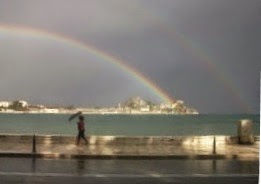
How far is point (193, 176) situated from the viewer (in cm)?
1848

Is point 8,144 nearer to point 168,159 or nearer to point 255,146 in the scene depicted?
point 168,159

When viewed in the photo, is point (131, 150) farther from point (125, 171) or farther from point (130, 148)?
point (125, 171)

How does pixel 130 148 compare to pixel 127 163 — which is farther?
pixel 130 148

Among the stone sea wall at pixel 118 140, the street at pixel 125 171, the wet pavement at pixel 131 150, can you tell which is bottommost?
the street at pixel 125 171

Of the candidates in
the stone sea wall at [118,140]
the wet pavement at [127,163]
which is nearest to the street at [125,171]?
the wet pavement at [127,163]

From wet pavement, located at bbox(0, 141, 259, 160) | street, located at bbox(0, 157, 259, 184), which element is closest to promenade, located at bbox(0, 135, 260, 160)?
wet pavement, located at bbox(0, 141, 259, 160)

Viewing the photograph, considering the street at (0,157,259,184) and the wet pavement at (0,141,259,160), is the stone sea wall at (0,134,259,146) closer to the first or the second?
the wet pavement at (0,141,259,160)

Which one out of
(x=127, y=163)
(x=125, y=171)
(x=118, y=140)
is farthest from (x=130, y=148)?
(x=125, y=171)

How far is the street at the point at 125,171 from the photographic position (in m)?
17.2

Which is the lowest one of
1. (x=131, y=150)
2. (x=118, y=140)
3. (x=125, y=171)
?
(x=125, y=171)

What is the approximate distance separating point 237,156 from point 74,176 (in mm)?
9721

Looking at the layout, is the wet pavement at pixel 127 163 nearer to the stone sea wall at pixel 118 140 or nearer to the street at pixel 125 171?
the street at pixel 125 171

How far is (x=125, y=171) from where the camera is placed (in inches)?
768

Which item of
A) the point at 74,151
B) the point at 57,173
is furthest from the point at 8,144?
the point at 57,173
